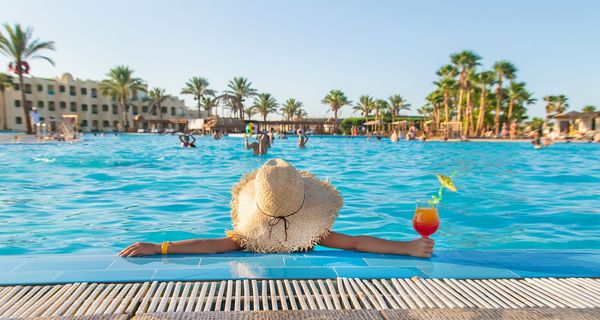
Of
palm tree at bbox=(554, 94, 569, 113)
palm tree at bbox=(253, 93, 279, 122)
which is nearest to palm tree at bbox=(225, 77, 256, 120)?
palm tree at bbox=(253, 93, 279, 122)

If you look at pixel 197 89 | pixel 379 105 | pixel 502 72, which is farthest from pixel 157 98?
pixel 502 72

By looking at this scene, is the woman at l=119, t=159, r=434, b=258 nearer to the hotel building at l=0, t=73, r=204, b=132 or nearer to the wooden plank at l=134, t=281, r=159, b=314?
the wooden plank at l=134, t=281, r=159, b=314

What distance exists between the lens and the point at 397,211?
23.9 feet

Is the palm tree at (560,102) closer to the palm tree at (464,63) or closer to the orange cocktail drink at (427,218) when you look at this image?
the palm tree at (464,63)

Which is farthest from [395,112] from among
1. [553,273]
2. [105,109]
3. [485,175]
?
[553,273]

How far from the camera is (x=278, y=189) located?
270cm

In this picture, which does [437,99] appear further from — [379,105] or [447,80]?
[379,105]

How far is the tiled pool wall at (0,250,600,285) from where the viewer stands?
2.59 meters

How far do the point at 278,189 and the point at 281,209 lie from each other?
16 centimetres

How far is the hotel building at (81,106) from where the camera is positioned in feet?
178

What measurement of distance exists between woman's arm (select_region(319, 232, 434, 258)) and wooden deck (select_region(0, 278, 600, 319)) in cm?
62

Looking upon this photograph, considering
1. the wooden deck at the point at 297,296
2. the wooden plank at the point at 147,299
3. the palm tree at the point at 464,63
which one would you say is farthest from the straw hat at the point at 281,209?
the palm tree at the point at 464,63

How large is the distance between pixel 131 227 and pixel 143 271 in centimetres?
350

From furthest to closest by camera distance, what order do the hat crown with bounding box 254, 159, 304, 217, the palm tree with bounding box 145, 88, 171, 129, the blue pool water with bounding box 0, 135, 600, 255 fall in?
the palm tree with bounding box 145, 88, 171, 129 → the blue pool water with bounding box 0, 135, 600, 255 → the hat crown with bounding box 254, 159, 304, 217
